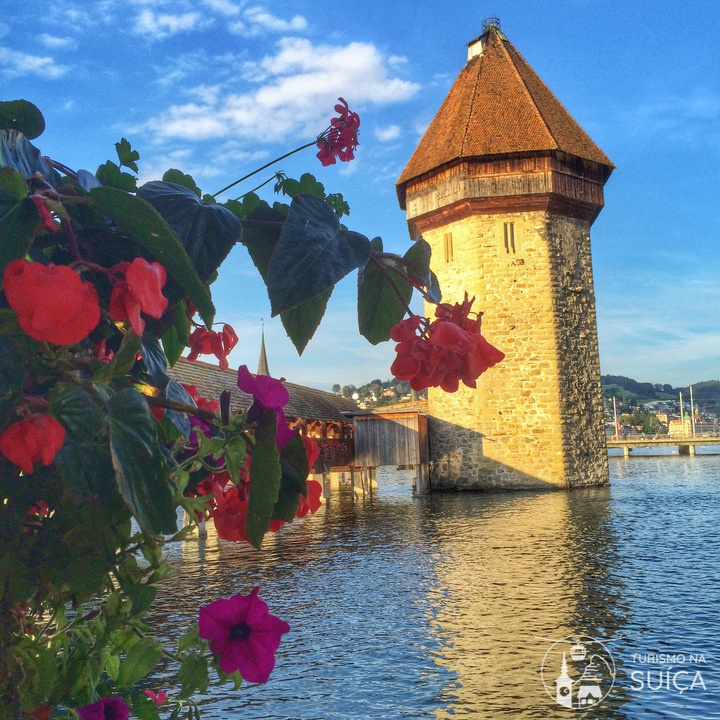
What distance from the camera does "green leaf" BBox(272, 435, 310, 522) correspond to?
85cm

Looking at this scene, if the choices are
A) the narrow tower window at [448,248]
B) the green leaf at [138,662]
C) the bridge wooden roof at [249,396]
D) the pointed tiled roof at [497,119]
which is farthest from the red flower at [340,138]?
the narrow tower window at [448,248]

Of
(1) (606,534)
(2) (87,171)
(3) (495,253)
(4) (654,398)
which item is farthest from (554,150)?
(4) (654,398)

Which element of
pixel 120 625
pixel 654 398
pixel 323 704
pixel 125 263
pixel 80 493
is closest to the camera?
pixel 80 493

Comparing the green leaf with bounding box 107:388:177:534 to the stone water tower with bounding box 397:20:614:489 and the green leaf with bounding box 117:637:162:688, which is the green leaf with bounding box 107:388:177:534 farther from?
the stone water tower with bounding box 397:20:614:489

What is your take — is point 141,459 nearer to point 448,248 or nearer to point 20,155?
point 20,155

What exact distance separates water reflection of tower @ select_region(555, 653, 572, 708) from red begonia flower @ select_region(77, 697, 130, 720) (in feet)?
12.6

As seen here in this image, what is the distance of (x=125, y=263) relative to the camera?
2.52 feet

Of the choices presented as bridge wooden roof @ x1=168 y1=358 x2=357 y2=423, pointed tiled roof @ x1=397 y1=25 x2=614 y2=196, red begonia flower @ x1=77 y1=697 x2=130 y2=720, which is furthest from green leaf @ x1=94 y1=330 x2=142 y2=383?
pointed tiled roof @ x1=397 y1=25 x2=614 y2=196

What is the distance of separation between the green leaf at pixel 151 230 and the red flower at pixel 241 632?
46cm

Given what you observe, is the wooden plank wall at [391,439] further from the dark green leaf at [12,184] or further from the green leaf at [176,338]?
the dark green leaf at [12,184]

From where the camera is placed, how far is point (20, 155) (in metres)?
0.82

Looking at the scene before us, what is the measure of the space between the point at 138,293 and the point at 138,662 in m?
0.67

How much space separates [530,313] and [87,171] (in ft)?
64.3

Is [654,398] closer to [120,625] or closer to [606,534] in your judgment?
[606,534]
